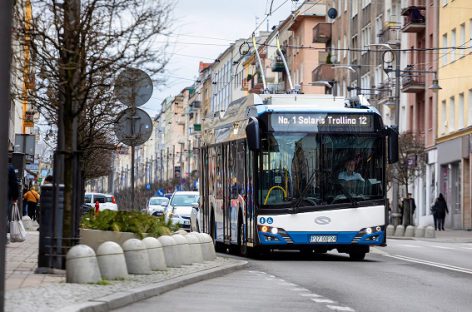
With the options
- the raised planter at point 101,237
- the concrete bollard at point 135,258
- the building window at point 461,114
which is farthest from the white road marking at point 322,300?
the building window at point 461,114

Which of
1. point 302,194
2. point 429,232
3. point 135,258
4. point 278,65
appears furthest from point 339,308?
point 278,65

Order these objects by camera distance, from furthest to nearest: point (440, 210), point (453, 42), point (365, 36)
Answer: point (365, 36)
point (453, 42)
point (440, 210)

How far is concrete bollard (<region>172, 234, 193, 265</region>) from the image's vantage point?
2145cm

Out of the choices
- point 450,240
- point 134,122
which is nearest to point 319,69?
point 450,240

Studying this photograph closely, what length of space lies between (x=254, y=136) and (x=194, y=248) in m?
4.12

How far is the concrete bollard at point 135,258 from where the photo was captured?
60.5 ft

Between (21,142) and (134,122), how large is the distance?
1624 centimetres

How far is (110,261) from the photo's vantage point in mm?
17031

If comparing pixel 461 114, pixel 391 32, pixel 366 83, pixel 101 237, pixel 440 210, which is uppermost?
pixel 391 32

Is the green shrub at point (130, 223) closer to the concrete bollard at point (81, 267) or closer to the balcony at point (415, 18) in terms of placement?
the concrete bollard at point (81, 267)

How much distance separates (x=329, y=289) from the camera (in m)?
18.4

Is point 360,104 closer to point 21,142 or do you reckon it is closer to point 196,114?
point 21,142

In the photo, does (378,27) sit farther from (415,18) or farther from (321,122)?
(321,122)

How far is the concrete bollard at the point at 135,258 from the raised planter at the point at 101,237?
3684 mm
